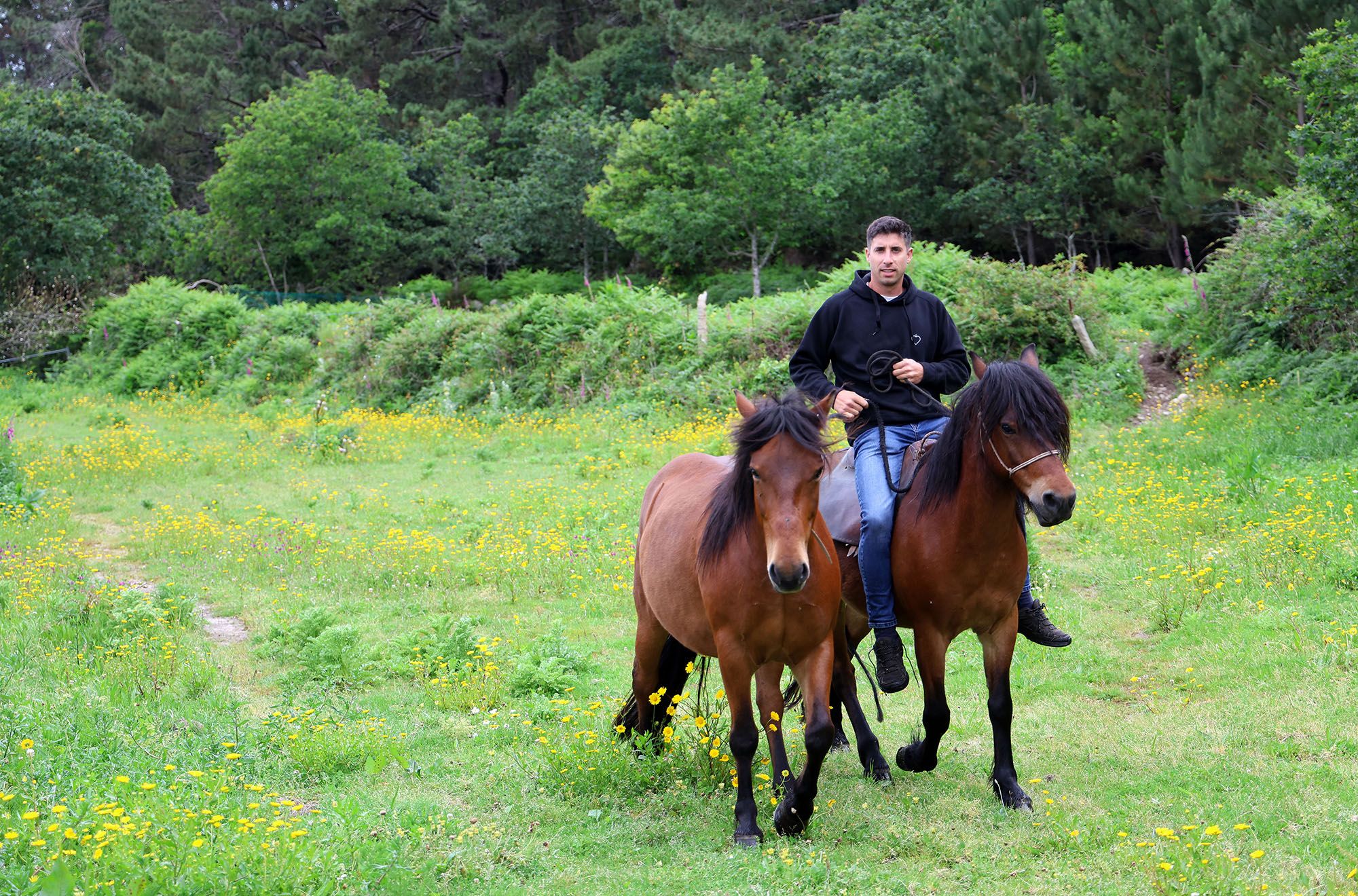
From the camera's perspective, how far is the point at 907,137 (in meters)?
36.0

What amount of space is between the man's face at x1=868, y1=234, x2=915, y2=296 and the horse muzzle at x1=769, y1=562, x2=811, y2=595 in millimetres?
2020

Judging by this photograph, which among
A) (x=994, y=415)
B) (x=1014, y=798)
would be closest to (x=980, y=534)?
(x=994, y=415)

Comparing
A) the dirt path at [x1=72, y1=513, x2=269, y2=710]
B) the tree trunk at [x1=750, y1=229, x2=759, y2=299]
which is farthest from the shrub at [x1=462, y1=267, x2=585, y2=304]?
the dirt path at [x1=72, y1=513, x2=269, y2=710]

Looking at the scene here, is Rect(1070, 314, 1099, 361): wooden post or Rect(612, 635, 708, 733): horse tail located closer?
Rect(612, 635, 708, 733): horse tail

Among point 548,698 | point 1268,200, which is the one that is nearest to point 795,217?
point 1268,200

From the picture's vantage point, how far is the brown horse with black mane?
4.90m

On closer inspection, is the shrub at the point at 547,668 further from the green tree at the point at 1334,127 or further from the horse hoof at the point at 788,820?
the green tree at the point at 1334,127

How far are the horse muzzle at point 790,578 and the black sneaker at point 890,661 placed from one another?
50.9 inches

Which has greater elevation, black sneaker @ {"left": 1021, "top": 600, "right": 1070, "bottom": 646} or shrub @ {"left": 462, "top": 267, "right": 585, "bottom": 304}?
shrub @ {"left": 462, "top": 267, "right": 585, "bottom": 304}

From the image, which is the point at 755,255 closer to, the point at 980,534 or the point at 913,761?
the point at 913,761

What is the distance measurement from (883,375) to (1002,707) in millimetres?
1724

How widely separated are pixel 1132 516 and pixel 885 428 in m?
5.62

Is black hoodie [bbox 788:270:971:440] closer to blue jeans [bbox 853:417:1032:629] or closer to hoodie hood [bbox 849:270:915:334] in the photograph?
hoodie hood [bbox 849:270:915:334]

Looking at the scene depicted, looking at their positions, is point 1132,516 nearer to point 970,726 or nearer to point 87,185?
point 970,726
